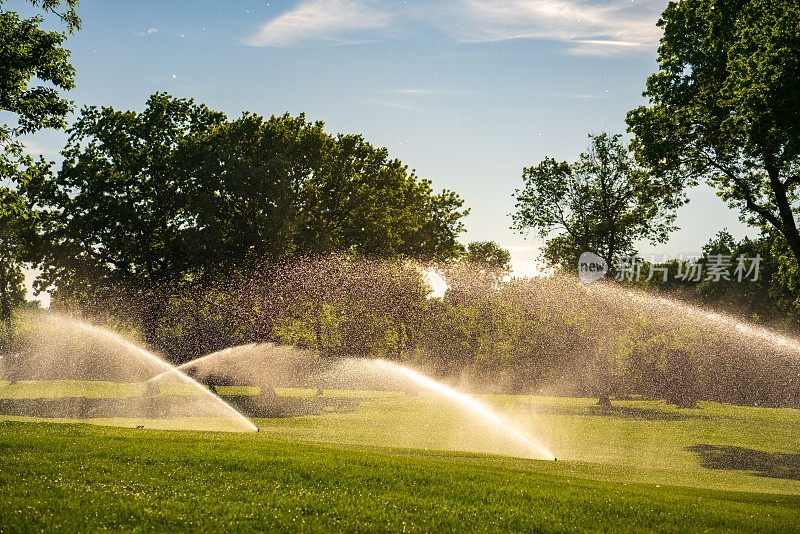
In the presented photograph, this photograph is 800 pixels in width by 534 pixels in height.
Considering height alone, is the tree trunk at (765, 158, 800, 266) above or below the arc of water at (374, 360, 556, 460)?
above

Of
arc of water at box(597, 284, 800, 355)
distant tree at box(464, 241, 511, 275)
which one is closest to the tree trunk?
arc of water at box(597, 284, 800, 355)

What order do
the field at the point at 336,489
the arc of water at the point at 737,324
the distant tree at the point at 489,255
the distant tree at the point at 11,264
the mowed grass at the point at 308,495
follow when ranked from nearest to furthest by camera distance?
1. the mowed grass at the point at 308,495
2. the field at the point at 336,489
3. the distant tree at the point at 11,264
4. the arc of water at the point at 737,324
5. the distant tree at the point at 489,255

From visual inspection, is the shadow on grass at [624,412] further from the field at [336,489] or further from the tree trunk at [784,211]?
the field at [336,489]

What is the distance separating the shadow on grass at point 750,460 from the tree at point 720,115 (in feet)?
28.6

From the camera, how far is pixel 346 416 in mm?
43594

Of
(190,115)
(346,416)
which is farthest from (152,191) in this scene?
(346,416)

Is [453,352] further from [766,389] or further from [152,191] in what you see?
[152,191]

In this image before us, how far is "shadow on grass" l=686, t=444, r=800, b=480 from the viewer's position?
25280mm

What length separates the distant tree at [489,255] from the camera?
3649 inches

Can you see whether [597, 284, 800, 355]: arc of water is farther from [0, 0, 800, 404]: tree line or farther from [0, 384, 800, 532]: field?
[0, 384, 800, 532]: field

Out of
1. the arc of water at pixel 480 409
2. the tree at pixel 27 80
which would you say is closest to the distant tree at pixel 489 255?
the arc of water at pixel 480 409

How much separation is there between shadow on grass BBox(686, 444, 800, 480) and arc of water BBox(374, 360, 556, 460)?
630cm

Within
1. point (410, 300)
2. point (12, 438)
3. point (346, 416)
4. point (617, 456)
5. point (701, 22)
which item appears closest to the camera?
point (12, 438)

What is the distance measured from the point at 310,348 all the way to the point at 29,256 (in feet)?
110
